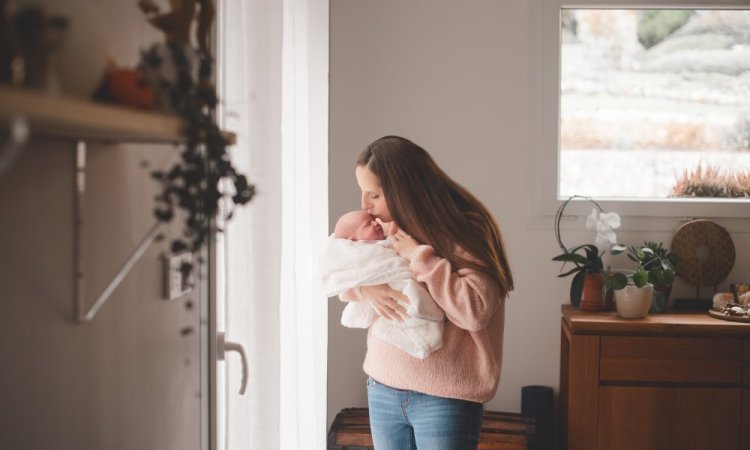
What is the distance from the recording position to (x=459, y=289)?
5.86ft

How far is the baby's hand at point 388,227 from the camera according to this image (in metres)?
1.91

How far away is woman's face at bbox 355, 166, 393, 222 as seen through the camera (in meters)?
1.91

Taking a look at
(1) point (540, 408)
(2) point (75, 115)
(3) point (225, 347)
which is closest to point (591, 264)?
(1) point (540, 408)

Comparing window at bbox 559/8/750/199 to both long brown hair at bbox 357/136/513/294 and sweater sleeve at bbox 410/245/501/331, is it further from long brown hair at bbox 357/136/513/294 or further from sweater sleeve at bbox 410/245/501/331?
sweater sleeve at bbox 410/245/501/331

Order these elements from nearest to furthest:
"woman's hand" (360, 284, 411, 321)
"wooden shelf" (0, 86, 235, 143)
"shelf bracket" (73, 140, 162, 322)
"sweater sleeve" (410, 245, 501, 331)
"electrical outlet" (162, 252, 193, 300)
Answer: "wooden shelf" (0, 86, 235, 143) → "shelf bracket" (73, 140, 162, 322) → "electrical outlet" (162, 252, 193, 300) → "sweater sleeve" (410, 245, 501, 331) → "woman's hand" (360, 284, 411, 321)

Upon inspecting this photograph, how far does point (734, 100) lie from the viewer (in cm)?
338

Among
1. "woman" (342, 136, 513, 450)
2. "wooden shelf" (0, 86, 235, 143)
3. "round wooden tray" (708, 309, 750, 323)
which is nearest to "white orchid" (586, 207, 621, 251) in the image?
"round wooden tray" (708, 309, 750, 323)

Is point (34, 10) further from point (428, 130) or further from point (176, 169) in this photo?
point (428, 130)

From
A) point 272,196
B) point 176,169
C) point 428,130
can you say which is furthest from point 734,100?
point 176,169

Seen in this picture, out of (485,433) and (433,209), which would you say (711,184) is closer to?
(485,433)

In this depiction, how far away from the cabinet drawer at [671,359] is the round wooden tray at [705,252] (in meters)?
0.42

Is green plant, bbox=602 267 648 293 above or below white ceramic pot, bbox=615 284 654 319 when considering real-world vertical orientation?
above

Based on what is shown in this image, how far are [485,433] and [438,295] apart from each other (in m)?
1.34

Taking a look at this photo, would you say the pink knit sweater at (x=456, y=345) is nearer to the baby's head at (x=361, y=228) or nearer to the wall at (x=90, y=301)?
the baby's head at (x=361, y=228)
